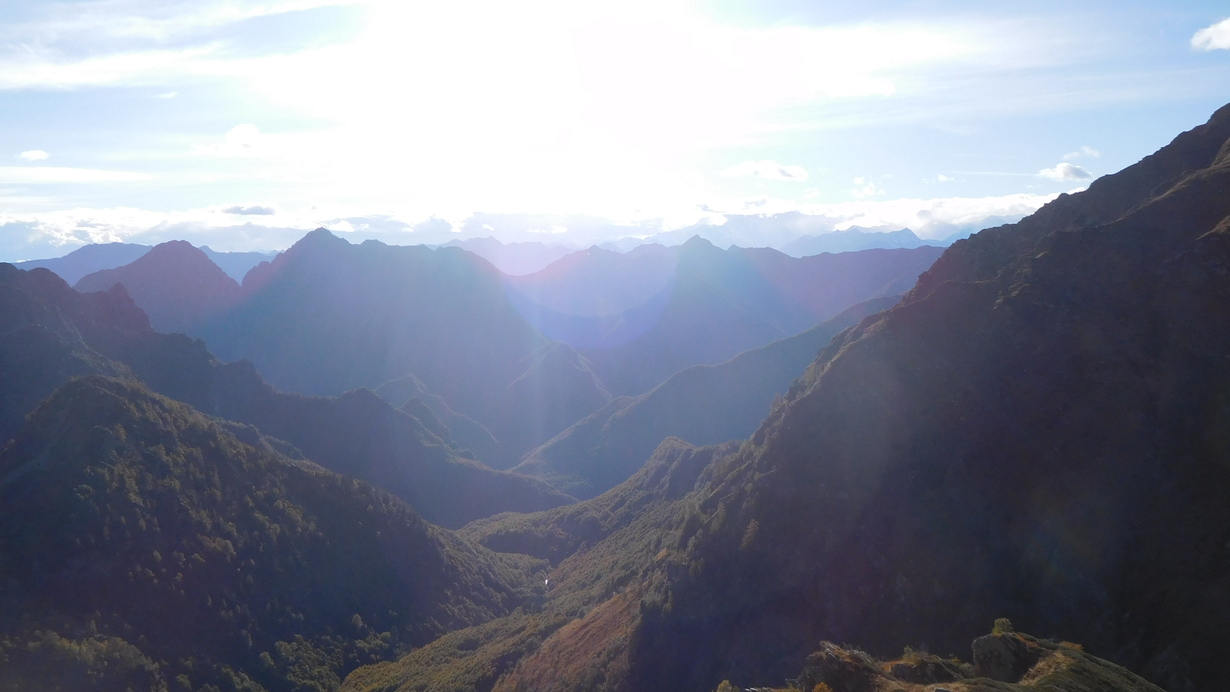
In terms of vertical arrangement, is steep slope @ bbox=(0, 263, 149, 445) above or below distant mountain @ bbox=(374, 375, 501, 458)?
above

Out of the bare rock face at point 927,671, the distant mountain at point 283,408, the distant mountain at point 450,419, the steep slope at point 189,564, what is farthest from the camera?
the distant mountain at point 450,419

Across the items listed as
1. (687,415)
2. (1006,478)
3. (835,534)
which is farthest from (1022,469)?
(687,415)

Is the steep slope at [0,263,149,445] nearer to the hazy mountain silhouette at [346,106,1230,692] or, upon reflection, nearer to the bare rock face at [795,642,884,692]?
the hazy mountain silhouette at [346,106,1230,692]

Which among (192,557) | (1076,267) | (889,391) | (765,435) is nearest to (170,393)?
(192,557)

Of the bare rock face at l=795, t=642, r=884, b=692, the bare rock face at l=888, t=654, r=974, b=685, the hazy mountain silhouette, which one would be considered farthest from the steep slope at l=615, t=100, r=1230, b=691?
the bare rock face at l=795, t=642, r=884, b=692

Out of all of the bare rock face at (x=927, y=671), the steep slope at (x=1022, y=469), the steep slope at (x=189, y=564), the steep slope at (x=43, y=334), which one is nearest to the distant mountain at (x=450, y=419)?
the steep slope at (x=43, y=334)

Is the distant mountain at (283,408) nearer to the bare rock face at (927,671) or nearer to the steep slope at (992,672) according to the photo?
the steep slope at (992,672)

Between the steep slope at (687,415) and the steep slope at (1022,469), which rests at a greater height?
the steep slope at (1022,469)
